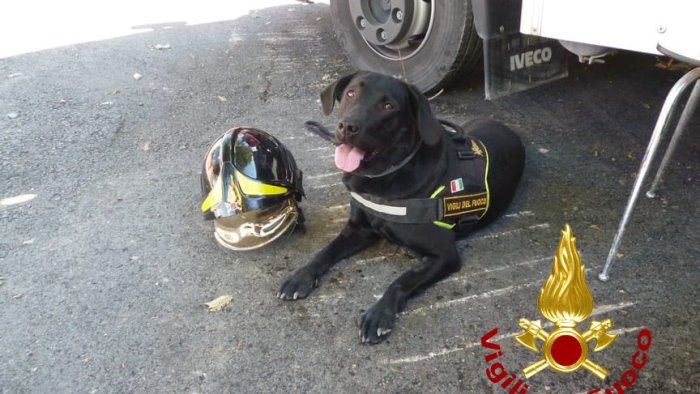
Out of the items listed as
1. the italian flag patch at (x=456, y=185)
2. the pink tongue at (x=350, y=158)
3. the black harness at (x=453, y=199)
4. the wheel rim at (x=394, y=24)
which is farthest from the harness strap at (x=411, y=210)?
the wheel rim at (x=394, y=24)

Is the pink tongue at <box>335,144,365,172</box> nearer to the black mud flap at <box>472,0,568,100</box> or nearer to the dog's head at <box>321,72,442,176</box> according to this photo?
the dog's head at <box>321,72,442,176</box>

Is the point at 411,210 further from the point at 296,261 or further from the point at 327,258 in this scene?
the point at 296,261

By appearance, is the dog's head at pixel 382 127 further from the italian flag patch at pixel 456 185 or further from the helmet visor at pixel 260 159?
the helmet visor at pixel 260 159

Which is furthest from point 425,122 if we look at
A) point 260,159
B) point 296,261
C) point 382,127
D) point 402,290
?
point 296,261

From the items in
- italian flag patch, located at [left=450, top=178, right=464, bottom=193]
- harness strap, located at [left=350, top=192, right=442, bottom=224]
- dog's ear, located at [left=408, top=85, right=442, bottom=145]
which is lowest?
harness strap, located at [left=350, top=192, right=442, bottom=224]

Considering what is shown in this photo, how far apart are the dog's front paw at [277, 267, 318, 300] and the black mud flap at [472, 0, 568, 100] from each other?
1.56 metres

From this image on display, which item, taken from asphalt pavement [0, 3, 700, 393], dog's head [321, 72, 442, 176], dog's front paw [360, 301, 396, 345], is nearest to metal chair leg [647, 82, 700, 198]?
asphalt pavement [0, 3, 700, 393]

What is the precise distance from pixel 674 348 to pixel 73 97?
4.96 m

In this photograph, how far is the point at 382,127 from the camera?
2.35 metres

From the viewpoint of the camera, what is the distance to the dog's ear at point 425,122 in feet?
7.75

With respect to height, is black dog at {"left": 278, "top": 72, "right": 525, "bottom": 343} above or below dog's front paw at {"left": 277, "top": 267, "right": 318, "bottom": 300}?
above

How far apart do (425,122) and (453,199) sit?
0.40 m

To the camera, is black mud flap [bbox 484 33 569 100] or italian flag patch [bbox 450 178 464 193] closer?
italian flag patch [bbox 450 178 464 193]

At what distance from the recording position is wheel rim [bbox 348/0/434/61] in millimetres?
3869
